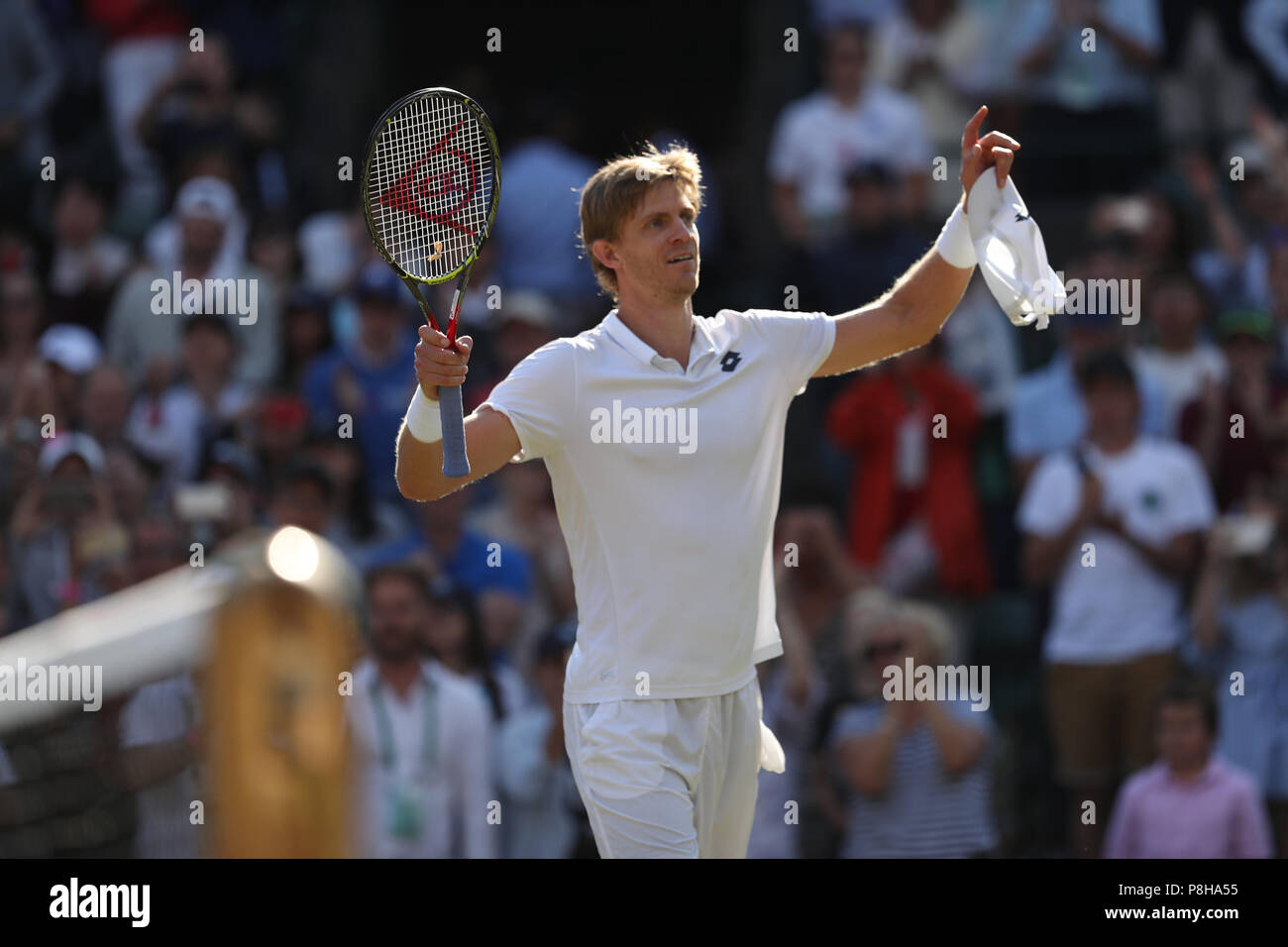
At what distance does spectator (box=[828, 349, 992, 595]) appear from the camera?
8758 millimetres

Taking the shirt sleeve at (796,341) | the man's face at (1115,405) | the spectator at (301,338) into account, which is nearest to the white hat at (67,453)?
the spectator at (301,338)

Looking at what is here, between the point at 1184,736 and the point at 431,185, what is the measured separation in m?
3.85

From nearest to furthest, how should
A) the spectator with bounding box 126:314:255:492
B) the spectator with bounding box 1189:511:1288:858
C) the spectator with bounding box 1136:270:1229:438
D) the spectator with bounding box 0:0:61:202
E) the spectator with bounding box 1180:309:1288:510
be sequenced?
the spectator with bounding box 1189:511:1288:858, the spectator with bounding box 1180:309:1288:510, the spectator with bounding box 1136:270:1229:438, the spectator with bounding box 126:314:255:492, the spectator with bounding box 0:0:61:202

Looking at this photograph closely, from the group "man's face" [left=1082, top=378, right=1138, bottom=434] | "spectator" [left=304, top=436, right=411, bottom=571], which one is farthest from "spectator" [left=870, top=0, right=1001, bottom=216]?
"spectator" [left=304, top=436, right=411, bottom=571]

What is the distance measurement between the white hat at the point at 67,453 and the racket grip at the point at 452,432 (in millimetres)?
4657

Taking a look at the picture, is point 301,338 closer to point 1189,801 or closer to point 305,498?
point 305,498

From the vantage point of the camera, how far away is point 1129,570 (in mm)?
8234

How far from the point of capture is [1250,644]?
26.7 feet

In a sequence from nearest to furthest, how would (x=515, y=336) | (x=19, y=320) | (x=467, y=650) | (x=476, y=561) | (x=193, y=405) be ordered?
(x=467, y=650), (x=476, y=561), (x=515, y=336), (x=193, y=405), (x=19, y=320)

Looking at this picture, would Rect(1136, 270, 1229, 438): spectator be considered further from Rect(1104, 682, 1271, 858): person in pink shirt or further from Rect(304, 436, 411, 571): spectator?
Rect(304, 436, 411, 571): spectator

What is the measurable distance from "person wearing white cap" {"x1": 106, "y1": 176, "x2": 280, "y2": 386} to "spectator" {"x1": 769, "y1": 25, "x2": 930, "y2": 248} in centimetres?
262

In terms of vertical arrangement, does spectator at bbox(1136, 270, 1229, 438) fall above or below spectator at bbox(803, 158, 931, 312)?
below

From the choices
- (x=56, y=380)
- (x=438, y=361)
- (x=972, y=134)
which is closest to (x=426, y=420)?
(x=438, y=361)

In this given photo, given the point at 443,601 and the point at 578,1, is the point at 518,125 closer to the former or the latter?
the point at 578,1
